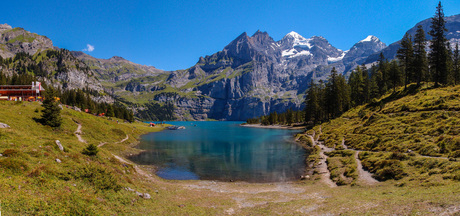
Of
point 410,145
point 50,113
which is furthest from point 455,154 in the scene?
point 50,113

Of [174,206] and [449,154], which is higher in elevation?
[449,154]

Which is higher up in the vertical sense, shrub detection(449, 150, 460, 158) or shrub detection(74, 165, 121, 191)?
shrub detection(449, 150, 460, 158)

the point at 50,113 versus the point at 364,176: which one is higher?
the point at 50,113

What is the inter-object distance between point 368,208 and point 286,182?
17.6m

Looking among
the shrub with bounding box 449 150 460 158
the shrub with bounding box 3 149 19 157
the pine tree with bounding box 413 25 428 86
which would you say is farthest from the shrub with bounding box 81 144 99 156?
the pine tree with bounding box 413 25 428 86

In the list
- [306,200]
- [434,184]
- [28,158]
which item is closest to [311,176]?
[306,200]

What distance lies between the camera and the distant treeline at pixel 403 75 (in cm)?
6781

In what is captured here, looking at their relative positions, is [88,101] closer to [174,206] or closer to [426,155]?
[174,206]

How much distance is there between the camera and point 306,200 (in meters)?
22.1

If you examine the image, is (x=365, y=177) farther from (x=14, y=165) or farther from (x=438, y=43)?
(x=438, y=43)

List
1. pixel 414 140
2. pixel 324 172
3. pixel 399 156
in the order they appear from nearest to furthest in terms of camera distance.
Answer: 1. pixel 399 156
2. pixel 324 172
3. pixel 414 140

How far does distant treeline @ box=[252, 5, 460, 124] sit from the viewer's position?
6781 cm

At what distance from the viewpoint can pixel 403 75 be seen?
101 m

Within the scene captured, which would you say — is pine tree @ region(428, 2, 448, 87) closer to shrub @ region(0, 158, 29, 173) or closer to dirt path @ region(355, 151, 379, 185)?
dirt path @ region(355, 151, 379, 185)
